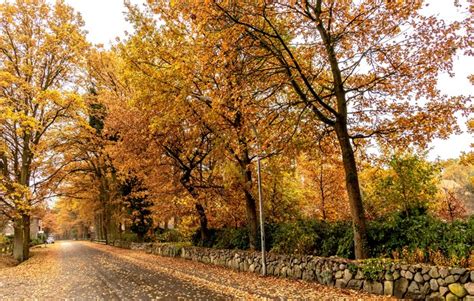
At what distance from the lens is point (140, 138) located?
16.0 meters

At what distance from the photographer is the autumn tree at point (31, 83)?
19.0 m

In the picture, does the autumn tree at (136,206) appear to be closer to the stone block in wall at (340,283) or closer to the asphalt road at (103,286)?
the asphalt road at (103,286)

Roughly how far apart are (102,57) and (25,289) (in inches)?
800

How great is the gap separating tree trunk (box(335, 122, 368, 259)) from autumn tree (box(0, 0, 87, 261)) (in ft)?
52.6

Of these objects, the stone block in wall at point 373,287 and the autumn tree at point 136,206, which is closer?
the stone block in wall at point 373,287

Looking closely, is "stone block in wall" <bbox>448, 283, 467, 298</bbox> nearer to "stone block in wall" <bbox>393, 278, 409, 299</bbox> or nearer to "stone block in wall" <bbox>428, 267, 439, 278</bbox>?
"stone block in wall" <bbox>428, 267, 439, 278</bbox>

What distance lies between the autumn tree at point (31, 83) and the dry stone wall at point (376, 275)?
1435 cm

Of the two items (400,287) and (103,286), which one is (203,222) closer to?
(103,286)

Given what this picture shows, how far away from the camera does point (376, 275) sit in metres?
7.90

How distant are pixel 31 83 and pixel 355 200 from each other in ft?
68.1

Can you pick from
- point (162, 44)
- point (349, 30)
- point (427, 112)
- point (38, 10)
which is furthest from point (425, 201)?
point (38, 10)

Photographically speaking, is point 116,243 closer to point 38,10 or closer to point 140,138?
point 140,138

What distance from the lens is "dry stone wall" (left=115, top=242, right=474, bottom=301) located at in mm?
6484

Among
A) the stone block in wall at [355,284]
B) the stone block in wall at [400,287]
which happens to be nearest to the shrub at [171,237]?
the stone block in wall at [355,284]
